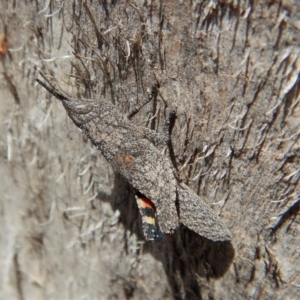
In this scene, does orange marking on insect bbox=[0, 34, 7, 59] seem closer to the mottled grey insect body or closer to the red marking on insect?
the mottled grey insect body

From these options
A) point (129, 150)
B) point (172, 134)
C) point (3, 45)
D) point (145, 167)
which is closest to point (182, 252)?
point (145, 167)

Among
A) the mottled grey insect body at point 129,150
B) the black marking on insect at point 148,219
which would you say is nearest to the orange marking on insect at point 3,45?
the mottled grey insect body at point 129,150

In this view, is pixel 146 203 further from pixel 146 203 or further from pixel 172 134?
pixel 172 134

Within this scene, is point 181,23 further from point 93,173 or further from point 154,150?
point 93,173

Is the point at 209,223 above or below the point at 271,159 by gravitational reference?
below

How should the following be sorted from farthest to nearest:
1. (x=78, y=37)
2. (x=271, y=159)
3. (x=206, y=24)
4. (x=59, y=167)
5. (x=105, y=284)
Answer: (x=105, y=284), (x=59, y=167), (x=78, y=37), (x=271, y=159), (x=206, y=24)

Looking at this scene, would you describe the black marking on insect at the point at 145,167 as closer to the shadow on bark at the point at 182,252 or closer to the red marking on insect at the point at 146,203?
the red marking on insect at the point at 146,203

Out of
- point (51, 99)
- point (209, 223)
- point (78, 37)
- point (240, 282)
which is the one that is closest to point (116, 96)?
point (78, 37)
